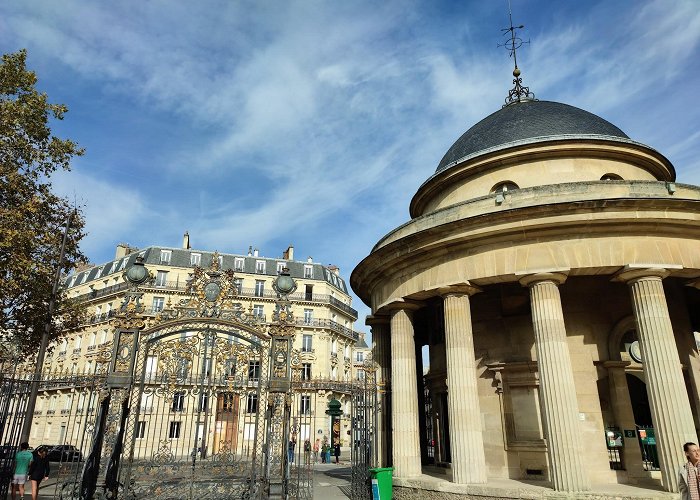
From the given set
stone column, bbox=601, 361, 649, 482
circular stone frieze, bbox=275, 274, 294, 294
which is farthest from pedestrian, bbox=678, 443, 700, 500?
circular stone frieze, bbox=275, 274, 294, 294

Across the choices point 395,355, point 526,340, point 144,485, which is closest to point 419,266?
point 395,355

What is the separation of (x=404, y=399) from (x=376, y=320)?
143 inches

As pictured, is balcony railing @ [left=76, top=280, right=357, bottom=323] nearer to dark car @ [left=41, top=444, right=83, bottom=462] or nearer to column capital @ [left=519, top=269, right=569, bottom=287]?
dark car @ [left=41, top=444, right=83, bottom=462]

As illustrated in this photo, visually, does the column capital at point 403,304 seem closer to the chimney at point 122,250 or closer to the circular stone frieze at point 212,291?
the circular stone frieze at point 212,291

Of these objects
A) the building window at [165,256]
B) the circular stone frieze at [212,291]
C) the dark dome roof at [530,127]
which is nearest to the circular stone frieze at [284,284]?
the circular stone frieze at [212,291]

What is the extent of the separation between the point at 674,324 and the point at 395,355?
7.52m

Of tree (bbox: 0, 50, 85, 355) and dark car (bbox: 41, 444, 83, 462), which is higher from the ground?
tree (bbox: 0, 50, 85, 355)

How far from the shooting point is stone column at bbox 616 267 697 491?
985 cm

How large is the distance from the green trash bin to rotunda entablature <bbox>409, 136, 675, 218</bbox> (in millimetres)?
7569

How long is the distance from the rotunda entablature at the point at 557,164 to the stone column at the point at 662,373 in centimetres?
451

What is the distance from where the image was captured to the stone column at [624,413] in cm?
1198

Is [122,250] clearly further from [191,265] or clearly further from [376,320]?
[376,320]

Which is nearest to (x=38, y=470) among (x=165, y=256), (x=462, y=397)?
(x=462, y=397)

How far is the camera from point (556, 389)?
10508 mm
